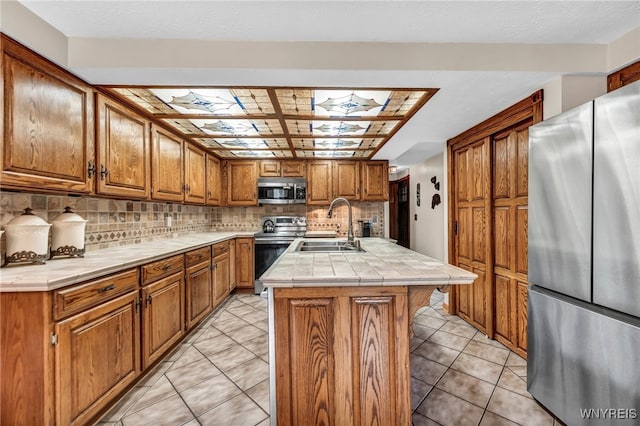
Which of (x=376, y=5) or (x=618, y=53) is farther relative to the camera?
(x=618, y=53)

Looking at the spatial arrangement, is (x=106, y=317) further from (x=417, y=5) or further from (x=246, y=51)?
(x=417, y=5)

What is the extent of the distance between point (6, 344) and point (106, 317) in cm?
38

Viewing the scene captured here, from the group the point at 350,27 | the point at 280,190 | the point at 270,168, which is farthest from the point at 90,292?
the point at 270,168

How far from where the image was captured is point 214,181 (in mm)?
3992

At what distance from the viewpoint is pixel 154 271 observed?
6.48ft

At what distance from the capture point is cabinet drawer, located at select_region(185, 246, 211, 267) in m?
2.54

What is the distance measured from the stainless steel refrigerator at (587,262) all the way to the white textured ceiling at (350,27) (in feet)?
1.87

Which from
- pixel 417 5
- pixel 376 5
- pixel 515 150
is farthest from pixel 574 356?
pixel 376 5

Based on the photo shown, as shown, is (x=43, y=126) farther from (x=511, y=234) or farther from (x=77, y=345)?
(x=511, y=234)

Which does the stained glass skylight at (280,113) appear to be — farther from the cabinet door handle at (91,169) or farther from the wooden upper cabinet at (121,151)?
the cabinet door handle at (91,169)

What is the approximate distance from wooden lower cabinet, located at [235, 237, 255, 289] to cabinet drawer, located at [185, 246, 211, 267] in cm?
94

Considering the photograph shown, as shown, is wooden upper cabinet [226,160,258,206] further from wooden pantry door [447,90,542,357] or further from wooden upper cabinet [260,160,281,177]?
wooden pantry door [447,90,542,357]

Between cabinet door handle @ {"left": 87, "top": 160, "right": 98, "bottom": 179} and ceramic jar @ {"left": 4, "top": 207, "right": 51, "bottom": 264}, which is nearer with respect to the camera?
ceramic jar @ {"left": 4, "top": 207, "right": 51, "bottom": 264}

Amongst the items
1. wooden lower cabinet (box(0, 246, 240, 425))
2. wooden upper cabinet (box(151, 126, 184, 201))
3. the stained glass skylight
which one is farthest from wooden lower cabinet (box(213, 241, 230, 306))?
the stained glass skylight
